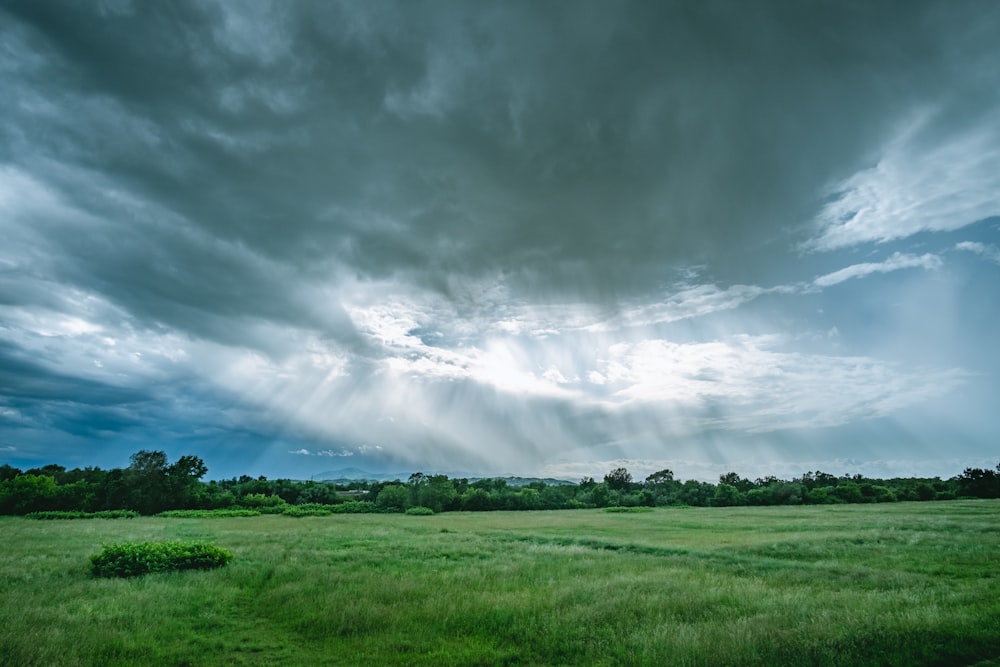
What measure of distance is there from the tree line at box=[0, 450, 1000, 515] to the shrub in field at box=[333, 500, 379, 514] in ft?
1.53

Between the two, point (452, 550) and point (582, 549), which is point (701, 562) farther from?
point (452, 550)

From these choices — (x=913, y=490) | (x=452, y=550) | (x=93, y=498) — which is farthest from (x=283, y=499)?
Result: (x=913, y=490)

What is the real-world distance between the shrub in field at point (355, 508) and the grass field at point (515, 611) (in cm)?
7847

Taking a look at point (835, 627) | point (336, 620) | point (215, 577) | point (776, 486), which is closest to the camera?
point (835, 627)

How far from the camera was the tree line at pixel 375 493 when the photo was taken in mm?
81750

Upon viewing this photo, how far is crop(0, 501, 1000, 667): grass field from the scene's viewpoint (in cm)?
1091

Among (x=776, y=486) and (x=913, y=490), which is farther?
(x=776, y=486)

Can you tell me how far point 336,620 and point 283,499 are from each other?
109125 millimetres

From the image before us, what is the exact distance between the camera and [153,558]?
856 inches

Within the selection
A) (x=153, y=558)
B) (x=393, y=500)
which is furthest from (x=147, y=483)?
(x=153, y=558)

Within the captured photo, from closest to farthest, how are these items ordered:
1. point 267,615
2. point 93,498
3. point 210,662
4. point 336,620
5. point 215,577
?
point 210,662 → point 336,620 → point 267,615 → point 215,577 → point 93,498

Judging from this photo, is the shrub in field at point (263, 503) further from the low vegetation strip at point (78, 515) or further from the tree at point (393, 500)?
the low vegetation strip at point (78, 515)

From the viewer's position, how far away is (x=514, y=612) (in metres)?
14.1

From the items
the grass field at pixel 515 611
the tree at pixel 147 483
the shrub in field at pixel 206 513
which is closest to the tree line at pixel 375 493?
the tree at pixel 147 483
